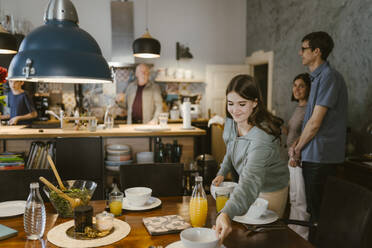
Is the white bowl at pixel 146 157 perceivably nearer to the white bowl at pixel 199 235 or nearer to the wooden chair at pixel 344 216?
the wooden chair at pixel 344 216

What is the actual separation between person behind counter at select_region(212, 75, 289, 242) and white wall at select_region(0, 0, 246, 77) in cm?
470

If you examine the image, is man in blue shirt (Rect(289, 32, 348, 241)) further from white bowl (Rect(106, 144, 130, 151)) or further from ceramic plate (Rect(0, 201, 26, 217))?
ceramic plate (Rect(0, 201, 26, 217))

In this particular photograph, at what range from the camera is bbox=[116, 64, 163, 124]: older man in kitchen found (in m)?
5.21

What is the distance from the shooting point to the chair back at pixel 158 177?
86.5 inches

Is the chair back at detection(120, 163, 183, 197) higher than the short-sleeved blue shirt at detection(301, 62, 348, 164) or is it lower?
lower

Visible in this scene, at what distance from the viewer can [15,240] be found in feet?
4.41

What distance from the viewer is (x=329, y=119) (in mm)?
2588

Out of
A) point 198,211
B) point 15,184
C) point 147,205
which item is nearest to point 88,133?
point 15,184

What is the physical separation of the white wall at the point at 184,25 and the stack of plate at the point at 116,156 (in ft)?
10.6

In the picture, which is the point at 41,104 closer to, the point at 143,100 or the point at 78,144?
the point at 143,100

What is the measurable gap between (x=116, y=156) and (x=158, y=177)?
1.36 m

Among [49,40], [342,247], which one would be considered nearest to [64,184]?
[49,40]

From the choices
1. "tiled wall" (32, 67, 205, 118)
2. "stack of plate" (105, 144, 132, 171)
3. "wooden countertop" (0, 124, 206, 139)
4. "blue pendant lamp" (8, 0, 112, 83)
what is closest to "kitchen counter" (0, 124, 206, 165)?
"wooden countertop" (0, 124, 206, 139)

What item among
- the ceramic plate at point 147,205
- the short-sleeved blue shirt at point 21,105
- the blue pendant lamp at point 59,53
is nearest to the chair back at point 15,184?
the ceramic plate at point 147,205
